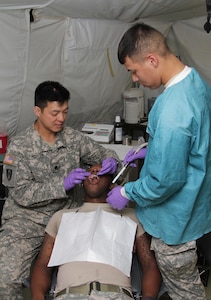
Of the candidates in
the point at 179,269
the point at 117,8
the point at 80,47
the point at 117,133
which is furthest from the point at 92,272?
the point at 117,8

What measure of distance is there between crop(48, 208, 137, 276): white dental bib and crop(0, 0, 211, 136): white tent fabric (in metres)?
1.00

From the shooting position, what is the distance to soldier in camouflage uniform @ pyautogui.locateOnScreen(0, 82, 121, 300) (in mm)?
1977

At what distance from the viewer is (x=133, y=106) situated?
11.1ft

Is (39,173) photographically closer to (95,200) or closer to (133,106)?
(95,200)

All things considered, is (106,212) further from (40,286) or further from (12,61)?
(12,61)

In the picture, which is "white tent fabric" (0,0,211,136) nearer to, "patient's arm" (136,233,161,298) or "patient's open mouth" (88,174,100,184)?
"patient's open mouth" (88,174,100,184)

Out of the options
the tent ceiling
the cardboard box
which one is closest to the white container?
the cardboard box

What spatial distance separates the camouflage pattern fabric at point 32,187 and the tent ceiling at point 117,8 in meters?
0.82

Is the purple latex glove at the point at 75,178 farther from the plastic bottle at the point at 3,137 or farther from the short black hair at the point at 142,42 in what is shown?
the short black hair at the point at 142,42

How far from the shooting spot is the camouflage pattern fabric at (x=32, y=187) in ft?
6.37

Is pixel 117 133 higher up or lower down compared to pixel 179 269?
higher up

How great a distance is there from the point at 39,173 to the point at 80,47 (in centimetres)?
125

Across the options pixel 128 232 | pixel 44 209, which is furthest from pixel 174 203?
pixel 44 209

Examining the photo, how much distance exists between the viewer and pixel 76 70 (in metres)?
2.90
